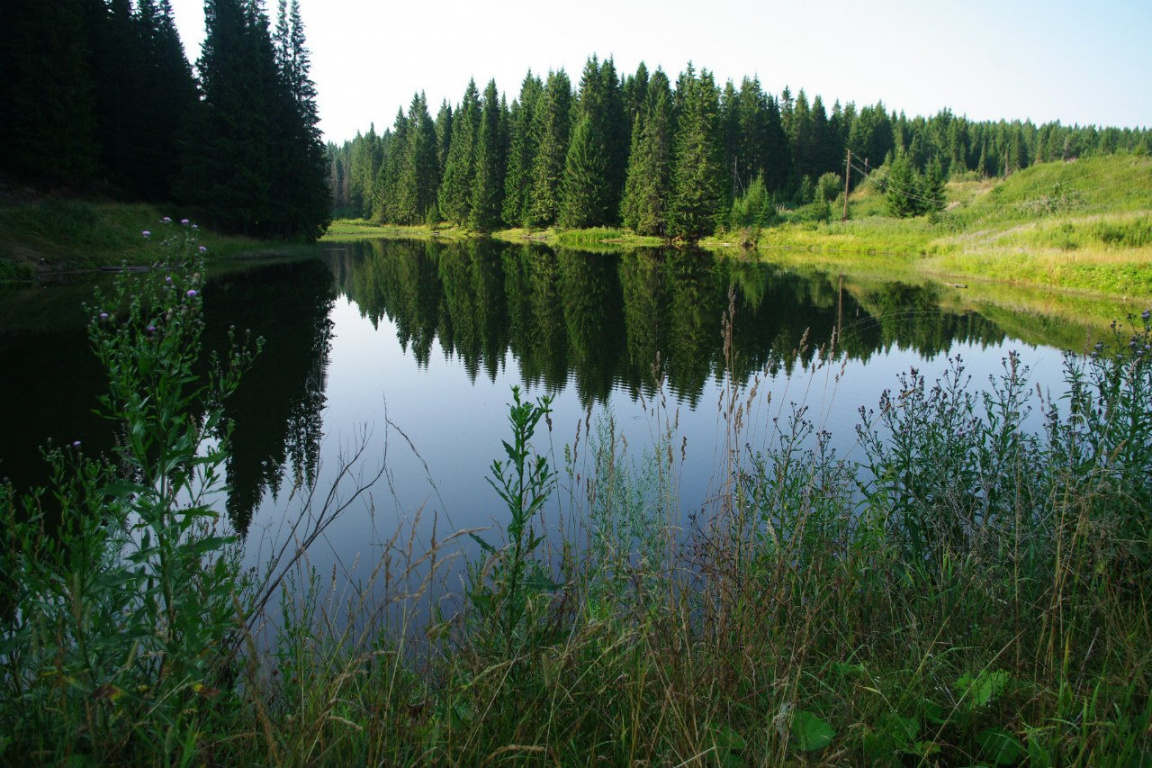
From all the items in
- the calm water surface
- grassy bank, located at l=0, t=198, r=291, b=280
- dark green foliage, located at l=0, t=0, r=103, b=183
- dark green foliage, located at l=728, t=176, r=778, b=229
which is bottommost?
the calm water surface

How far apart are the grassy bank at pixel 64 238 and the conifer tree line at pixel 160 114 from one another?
8.96ft

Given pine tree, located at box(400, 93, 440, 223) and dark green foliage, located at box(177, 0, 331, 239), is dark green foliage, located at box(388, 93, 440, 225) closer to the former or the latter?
pine tree, located at box(400, 93, 440, 223)

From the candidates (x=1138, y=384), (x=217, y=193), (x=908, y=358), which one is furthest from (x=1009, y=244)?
(x=217, y=193)

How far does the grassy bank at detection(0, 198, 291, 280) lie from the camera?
19.7 meters

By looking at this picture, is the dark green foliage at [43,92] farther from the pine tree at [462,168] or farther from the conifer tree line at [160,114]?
the pine tree at [462,168]

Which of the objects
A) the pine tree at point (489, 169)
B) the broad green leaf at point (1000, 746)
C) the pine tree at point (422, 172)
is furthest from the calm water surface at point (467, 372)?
the pine tree at point (422, 172)

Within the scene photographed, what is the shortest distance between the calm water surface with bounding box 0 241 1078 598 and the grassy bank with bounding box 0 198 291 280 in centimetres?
340

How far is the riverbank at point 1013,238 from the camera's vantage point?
67.2ft

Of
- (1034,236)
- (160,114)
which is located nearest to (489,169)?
(160,114)

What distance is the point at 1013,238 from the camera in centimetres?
2606

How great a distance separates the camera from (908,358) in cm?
1237

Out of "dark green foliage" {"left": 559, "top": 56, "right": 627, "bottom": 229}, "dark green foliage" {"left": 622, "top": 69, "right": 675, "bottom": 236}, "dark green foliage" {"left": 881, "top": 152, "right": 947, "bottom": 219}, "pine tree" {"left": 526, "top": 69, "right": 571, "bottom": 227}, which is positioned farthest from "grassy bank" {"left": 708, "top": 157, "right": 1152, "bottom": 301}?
"pine tree" {"left": 526, "top": 69, "right": 571, "bottom": 227}

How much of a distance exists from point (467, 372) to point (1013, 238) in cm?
2304

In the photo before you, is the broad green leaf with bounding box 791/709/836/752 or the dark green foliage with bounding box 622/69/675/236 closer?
the broad green leaf with bounding box 791/709/836/752
